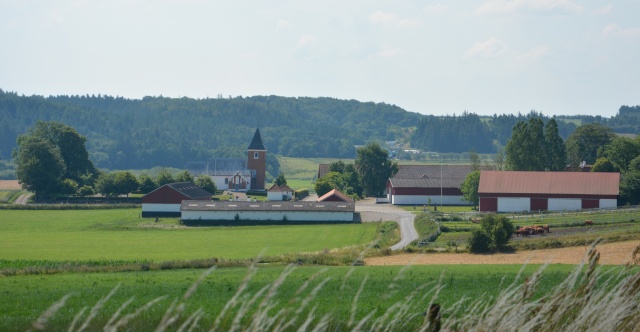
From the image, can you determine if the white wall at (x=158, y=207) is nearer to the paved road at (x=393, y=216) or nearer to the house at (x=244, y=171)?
the paved road at (x=393, y=216)

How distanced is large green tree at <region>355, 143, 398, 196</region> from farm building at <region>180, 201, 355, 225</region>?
2447cm

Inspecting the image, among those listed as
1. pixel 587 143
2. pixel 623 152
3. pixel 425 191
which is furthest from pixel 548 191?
pixel 587 143

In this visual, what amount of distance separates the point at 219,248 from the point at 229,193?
50.8m

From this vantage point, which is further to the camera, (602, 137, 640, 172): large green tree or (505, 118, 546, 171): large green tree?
(602, 137, 640, 172): large green tree

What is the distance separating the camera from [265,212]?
6519cm

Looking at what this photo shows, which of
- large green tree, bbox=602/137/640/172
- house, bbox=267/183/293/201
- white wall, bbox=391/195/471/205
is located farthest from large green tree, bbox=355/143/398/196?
large green tree, bbox=602/137/640/172

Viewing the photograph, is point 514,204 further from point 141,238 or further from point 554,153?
point 141,238

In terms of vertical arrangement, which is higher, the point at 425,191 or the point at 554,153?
the point at 554,153

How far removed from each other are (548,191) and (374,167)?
25.4m

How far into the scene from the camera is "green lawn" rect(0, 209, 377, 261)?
143ft

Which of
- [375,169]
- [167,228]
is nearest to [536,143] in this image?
[375,169]

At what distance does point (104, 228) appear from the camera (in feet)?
199

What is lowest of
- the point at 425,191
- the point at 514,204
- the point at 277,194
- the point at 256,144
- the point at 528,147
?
the point at 277,194

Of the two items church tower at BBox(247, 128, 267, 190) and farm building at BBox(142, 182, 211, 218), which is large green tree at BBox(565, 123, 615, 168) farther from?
farm building at BBox(142, 182, 211, 218)
